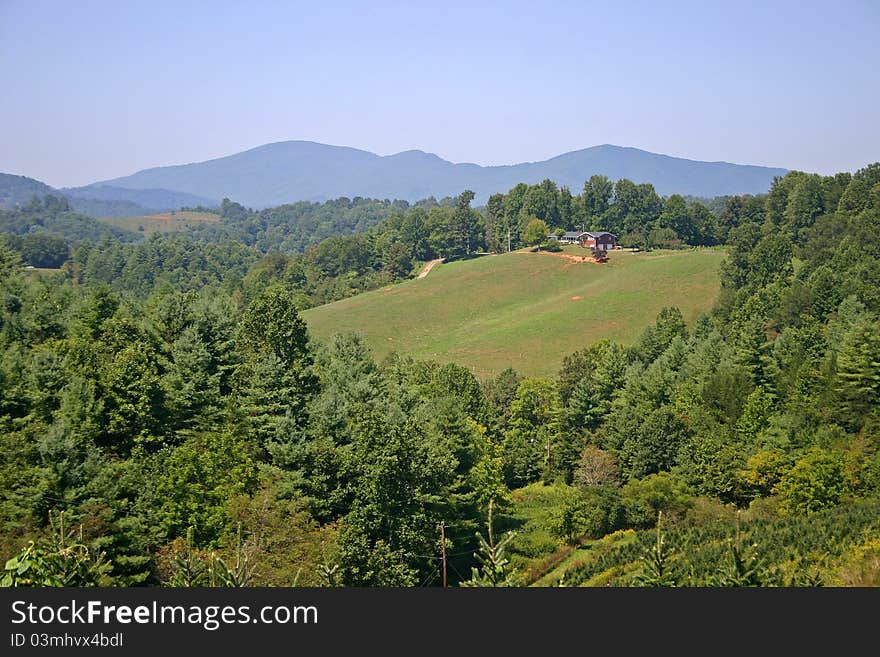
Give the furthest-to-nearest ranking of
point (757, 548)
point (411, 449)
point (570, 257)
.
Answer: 1. point (570, 257)
2. point (411, 449)
3. point (757, 548)

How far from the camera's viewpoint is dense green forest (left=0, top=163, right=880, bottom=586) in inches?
966

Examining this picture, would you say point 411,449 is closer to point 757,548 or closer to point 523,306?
point 757,548

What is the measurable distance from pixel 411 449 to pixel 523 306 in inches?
2900

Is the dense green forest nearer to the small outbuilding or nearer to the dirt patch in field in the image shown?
the dirt patch in field

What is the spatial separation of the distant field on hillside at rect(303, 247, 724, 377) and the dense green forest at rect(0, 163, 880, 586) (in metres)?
14.5

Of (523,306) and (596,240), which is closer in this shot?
(523,306)

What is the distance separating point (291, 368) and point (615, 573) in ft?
64.2

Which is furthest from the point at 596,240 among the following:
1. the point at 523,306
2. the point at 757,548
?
the point at 757,548

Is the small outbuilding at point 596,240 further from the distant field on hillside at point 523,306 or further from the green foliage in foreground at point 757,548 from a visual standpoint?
the green foliage in foreground at point 757,548

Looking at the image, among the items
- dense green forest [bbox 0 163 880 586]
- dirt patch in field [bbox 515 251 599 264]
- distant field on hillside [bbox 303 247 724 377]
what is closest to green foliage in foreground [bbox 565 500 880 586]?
dense green forest [bbox 0 163 880 586]

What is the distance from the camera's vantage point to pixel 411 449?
3022cm

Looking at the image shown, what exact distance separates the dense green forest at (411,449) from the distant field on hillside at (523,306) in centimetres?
1452

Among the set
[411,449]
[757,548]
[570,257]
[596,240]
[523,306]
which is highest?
[596,240]

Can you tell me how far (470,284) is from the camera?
111m
